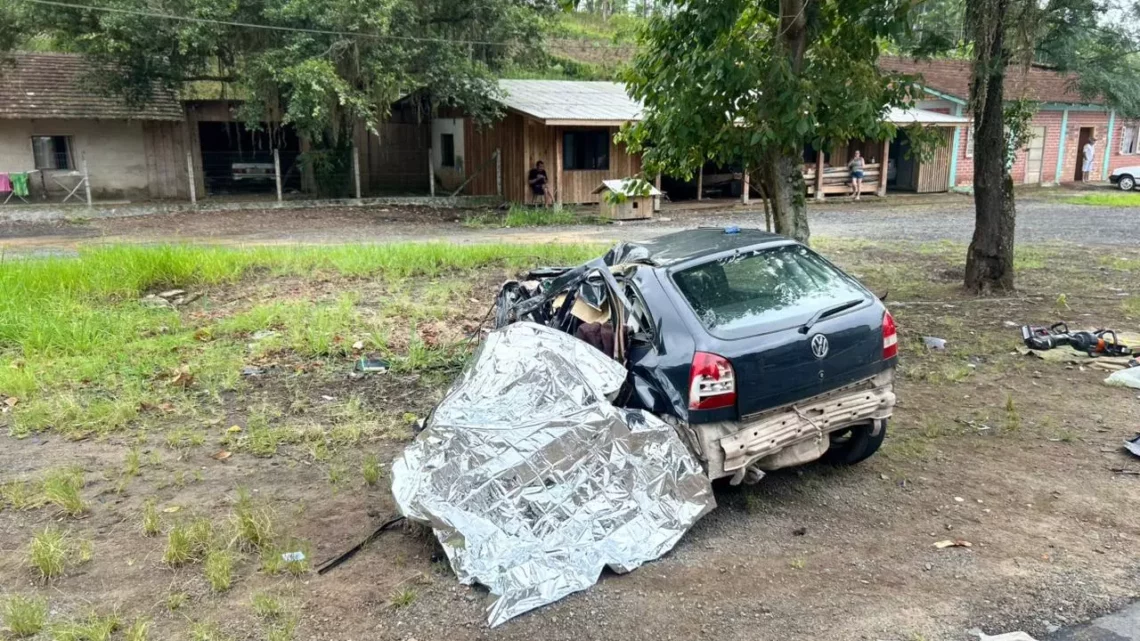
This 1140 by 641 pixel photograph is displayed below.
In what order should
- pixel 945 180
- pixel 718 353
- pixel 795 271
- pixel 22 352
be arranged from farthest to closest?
1. pixel 945 180
2. pixel 22 352
3. pixel 795 271
4. pixel 718 353

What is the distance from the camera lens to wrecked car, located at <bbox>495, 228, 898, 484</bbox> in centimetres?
405

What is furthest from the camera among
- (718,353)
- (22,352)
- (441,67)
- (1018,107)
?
(441,67)

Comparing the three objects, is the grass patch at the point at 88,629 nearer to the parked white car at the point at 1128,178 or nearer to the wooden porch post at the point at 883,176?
the wooden porch post at the point at 883,176

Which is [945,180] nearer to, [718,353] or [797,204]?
[797,204]

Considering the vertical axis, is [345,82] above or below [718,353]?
above

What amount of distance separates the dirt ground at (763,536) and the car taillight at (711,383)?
0.70m

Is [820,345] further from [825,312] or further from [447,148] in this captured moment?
[447,148]

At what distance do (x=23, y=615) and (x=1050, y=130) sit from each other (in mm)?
35317

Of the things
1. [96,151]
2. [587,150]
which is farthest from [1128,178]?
[96,151]

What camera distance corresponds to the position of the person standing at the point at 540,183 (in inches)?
856

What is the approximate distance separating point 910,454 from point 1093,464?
41.6 inches

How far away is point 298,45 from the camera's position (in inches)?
722

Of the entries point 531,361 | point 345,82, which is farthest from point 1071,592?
point 345,82

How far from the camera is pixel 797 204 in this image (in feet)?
26.2
